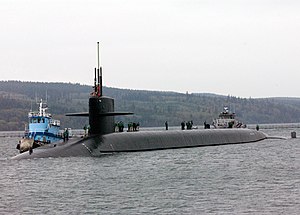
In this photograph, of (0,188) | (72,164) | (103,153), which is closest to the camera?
(0,188)

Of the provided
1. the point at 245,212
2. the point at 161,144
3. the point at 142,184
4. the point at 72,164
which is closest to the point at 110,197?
the point at 142,184

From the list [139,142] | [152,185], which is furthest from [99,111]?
[152,185]

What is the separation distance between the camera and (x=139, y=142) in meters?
50.3

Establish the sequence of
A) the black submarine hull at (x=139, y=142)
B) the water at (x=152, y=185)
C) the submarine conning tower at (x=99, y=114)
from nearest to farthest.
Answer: the water at (x=152, y=185) < the black submarine hull at (x=139, y=142) < the submarine conning tower at (x=99, y=114)

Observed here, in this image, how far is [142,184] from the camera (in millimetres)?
31797

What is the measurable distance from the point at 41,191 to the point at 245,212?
1140 centimetres

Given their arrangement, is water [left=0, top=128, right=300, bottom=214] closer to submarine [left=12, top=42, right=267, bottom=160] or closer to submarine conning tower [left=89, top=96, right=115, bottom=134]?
submarine [left=12, top=42, right=267, bottom=160]

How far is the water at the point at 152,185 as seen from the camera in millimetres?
25219

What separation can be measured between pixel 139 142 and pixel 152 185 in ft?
62.5

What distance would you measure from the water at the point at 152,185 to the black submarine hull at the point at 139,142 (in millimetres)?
Answer: 924

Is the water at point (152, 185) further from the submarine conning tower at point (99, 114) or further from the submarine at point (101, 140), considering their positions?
the submarine conning tower at point (99, 114)

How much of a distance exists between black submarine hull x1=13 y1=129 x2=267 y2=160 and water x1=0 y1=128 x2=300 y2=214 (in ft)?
3.03

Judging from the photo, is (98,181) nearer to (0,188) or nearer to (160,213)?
(0,188)

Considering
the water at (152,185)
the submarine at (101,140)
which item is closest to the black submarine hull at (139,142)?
the submarine at (101,140)
